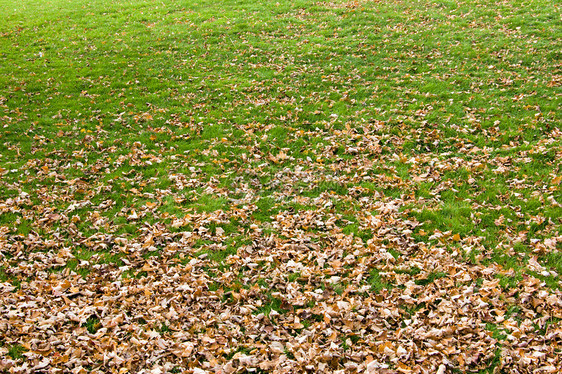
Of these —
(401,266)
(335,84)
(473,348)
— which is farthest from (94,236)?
(335,84)

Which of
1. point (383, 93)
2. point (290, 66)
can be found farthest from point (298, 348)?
point (290, 66)

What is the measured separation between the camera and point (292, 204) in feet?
28.2

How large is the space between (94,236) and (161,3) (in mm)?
21309

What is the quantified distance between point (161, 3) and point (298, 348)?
25.1 metres

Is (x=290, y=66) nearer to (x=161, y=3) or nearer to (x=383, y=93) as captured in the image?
(x=383, y=93)

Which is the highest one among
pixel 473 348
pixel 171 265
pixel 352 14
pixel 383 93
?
pixel 352 14

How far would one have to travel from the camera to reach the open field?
5.54m

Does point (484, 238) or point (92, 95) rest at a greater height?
point (92, 95)

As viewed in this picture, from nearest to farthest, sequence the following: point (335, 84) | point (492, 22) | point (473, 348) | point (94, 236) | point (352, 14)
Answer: point (473, 348) < point (94, 236) < point (335, 84) < point (492, 22) < point (352, 14)

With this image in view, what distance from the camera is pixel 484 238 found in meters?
7.14

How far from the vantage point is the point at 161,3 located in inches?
957

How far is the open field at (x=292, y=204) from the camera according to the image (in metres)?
5.54

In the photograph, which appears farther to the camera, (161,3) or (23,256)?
(161,3)

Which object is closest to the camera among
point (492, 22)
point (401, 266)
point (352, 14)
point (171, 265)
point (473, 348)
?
point (473, 348)
